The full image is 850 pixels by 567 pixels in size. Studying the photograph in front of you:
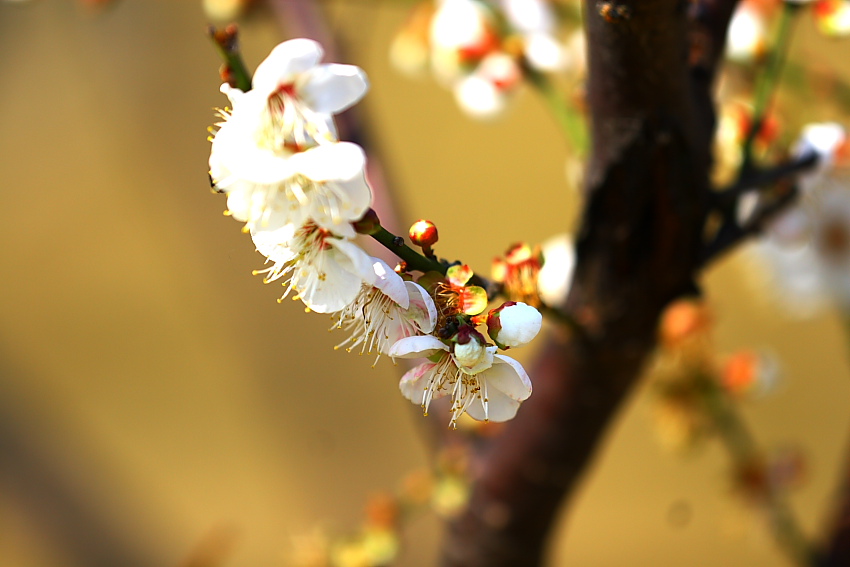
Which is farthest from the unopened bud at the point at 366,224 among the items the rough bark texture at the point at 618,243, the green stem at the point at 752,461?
the green stem at the point at 752,461

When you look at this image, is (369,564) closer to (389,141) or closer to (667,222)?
(667,222)

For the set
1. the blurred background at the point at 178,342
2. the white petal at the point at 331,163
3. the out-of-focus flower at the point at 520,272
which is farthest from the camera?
the blurred background at the point at 178,342

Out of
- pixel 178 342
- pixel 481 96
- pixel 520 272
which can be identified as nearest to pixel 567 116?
pixel 481 96

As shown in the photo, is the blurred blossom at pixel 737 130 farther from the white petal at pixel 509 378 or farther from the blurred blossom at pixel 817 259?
the white petal at pixel 509 378

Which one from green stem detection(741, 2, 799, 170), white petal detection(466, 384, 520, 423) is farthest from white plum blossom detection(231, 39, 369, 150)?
green stem detection(741, 2, 799, 170)

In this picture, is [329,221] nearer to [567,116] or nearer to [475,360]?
[475,360]
